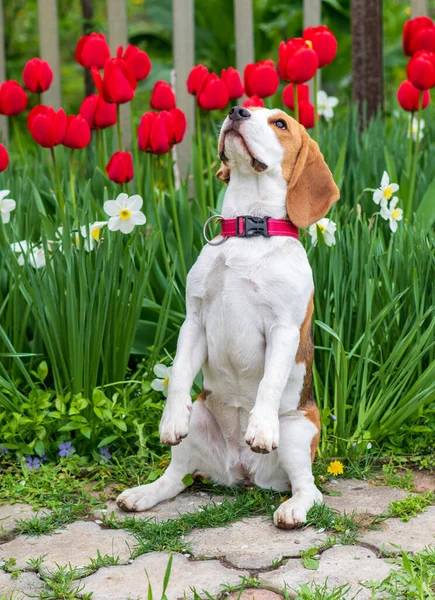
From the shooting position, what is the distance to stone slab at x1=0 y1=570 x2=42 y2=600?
2.30 m

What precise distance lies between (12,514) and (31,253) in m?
0.97

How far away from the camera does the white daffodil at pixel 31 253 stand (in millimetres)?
3232

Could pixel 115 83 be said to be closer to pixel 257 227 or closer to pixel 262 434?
pixel 257 227

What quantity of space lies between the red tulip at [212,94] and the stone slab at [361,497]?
1.59 metres

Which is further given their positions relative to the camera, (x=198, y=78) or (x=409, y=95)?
(x=409, y=95)

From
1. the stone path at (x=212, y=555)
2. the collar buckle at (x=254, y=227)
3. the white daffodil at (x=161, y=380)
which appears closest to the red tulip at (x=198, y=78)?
the collar buckle at (x=254, y=227)

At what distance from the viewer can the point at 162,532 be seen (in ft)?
8.68

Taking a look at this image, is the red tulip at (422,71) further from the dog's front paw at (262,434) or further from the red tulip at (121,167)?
the dog's front paw at (262,434)

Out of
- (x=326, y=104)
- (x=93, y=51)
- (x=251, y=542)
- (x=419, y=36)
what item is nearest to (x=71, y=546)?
(x=251, y=542)

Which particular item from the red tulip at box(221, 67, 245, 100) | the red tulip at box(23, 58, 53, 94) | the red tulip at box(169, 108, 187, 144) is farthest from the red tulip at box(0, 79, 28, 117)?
the red tulip at box(221, 67, 245, 100)

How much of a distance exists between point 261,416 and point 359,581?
528 millimetres

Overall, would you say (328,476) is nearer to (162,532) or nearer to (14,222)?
(162,532)

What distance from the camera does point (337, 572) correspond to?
239 cm

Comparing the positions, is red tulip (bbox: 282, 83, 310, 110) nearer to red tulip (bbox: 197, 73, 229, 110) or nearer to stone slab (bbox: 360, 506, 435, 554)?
red tulip (bbox: 197, 73, 229, 110)
